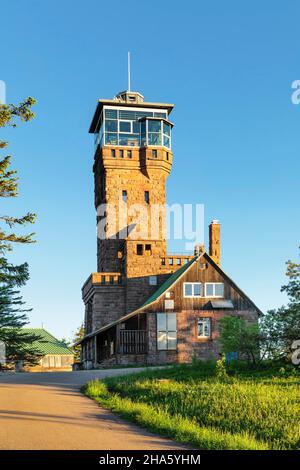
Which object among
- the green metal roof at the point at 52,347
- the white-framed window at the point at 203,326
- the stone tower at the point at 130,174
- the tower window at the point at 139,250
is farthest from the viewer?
the green metal roof at the point at 52,347

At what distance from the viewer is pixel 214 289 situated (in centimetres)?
4791

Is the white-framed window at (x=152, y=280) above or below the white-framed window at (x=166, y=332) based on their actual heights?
above

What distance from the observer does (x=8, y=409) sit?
15.2m

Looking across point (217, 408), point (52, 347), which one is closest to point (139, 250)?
point (52, 347)

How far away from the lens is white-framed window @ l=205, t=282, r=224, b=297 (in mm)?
47781

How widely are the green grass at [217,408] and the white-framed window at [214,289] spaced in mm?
24094

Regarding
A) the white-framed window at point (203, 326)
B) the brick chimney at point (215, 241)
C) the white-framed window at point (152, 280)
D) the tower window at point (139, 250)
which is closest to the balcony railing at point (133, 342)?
the white-framed window at point (203, 326)

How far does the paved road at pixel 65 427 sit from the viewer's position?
32.1 ft

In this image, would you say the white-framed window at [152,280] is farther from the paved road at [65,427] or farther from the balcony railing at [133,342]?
the paved road at [65,427]

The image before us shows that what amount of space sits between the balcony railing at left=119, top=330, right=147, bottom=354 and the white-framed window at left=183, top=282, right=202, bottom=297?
14.7ft

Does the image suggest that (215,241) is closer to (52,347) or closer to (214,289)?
(214,289)

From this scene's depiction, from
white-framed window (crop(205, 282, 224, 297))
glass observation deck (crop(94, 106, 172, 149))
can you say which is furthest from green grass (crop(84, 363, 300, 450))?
glass observation deck (crop(94, 106, 172, 149))
